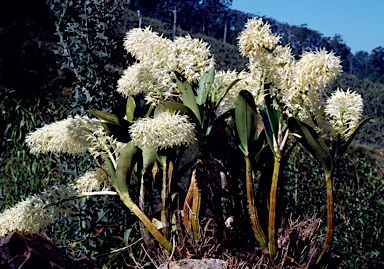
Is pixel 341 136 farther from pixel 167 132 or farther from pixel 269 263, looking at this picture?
pixel 167 132

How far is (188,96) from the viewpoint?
1.46m

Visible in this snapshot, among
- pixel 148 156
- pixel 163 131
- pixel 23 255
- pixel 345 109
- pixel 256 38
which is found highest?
pixel 256 38

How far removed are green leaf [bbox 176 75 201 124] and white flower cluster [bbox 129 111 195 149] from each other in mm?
108

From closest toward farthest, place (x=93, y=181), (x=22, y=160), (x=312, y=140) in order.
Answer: (x=312, y=140), (x=93, y=181), (x=22, y=160)

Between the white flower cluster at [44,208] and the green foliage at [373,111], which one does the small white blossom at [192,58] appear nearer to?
the white flower cluster at [44,208]

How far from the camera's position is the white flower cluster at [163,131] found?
4.32ft

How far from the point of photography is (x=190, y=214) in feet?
5.06

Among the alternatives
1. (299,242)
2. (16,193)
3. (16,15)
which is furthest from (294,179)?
(16,15)

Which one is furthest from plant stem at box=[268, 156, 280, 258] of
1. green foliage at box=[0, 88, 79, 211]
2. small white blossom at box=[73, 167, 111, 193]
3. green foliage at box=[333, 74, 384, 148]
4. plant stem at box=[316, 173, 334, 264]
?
green foliage at box=[333, 74, 384, 148]

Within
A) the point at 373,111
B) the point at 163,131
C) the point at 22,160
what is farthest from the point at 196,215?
the point at 373,111

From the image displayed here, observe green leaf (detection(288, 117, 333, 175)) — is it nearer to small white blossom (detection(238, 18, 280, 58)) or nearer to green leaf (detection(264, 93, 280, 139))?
green leaf (detection(264, 93, 280, 139))

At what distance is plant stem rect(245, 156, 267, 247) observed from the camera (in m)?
1.52

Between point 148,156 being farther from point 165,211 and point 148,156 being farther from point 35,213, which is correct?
point 35,213

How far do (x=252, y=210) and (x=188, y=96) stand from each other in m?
0.37
